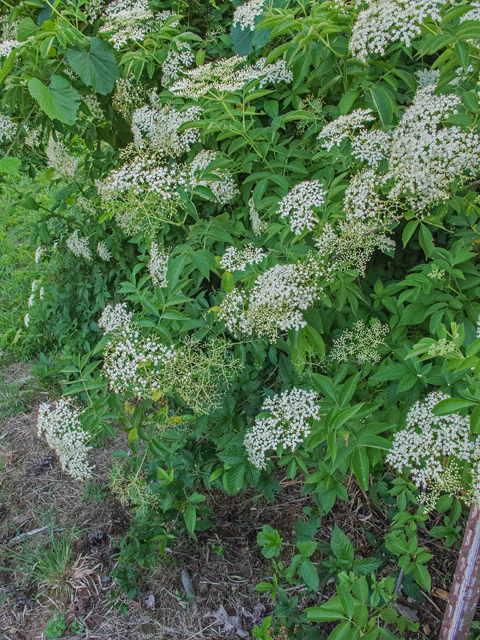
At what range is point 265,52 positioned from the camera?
265 cm

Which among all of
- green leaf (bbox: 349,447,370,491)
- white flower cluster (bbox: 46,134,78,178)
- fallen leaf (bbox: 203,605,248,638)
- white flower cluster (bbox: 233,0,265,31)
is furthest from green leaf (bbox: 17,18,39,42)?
fallen leaf (bbox: 203,605,248,638)

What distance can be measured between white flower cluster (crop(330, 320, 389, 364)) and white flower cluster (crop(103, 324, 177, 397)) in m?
0.77

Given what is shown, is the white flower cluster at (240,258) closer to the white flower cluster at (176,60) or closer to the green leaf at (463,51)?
the green leaf at (463,51)

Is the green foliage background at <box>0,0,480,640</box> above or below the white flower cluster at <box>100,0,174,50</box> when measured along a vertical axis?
below

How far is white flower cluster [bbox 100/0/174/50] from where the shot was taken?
240cm

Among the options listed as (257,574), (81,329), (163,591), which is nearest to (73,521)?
(163,591)

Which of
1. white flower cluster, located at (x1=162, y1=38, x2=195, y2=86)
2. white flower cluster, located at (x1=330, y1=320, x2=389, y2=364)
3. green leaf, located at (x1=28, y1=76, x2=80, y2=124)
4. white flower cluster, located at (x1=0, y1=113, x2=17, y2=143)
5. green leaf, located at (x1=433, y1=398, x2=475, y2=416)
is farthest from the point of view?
white flower cluster, located at (x1=0, y1=113, x2=17, y2=143)

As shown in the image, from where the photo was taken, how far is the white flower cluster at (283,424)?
1.93 m

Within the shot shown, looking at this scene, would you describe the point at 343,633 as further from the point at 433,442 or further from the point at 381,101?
the point at 381,101

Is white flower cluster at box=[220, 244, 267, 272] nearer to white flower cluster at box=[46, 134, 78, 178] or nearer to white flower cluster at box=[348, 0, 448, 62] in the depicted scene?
white flower cluster at box=[348, 0, 448, 62]

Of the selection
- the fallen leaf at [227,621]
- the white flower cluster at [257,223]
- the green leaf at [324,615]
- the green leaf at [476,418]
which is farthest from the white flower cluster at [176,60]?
the fallen leaf at [227,621]

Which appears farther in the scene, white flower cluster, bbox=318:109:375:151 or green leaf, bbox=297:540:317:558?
green leaf, bbox=297:540:317:558

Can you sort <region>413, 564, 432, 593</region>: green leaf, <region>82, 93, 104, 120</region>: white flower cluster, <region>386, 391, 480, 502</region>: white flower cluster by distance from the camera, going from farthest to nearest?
<region>82, 93, 104, 120</region>: white flower cluster → <region>413, 564, 432, 593</region>: green leaf → <region>386, 391, 480, 502</region>: white flower cluster

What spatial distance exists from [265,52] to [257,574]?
3.04m
